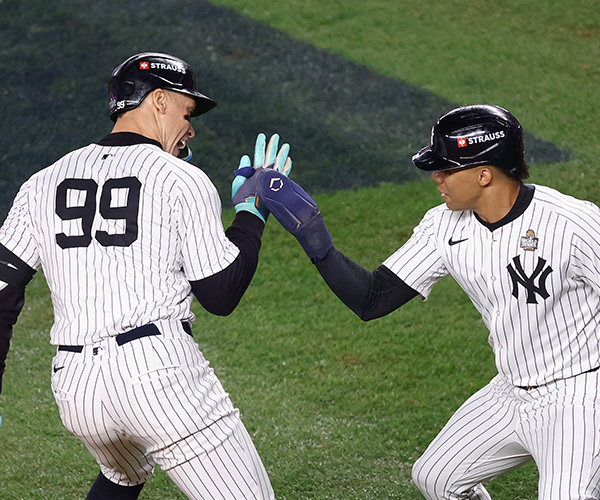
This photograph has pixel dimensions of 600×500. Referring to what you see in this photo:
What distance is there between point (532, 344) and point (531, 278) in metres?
0.25

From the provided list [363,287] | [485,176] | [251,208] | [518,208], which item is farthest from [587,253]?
[251,208]

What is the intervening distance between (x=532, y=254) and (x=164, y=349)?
1420mm

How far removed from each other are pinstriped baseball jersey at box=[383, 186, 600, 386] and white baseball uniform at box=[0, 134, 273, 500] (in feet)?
3.38

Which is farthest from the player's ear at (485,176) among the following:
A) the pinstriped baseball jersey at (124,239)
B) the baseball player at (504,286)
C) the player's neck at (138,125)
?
the player's neck at (138,125)

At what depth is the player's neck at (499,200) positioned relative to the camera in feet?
11.3

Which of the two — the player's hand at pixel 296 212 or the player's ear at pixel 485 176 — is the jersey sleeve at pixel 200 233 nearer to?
the player's hand at pixel 296 212

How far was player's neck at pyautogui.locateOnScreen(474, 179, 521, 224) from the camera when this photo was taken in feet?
11.3

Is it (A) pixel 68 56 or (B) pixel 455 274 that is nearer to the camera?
(B) pixel 455 274

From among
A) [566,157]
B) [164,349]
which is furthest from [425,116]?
[164,349]

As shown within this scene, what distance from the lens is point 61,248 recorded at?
A: 3.08 meters

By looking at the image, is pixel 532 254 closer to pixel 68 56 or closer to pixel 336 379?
pixel 336 379

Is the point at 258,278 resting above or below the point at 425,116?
below

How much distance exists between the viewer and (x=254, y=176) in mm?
3707

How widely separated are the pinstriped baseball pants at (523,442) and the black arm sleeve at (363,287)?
0.53 m
